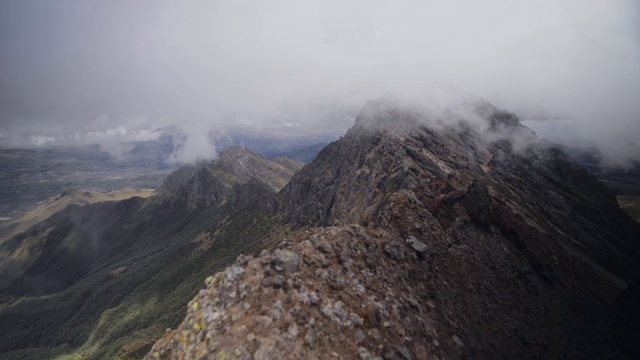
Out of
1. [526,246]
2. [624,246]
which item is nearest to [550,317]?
[526,246]

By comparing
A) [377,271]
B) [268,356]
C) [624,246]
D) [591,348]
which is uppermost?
[268,356]

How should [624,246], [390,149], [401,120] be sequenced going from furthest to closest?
1. [401,120]
2. [390,149]
3. [624,246]

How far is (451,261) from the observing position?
4734 centimetres

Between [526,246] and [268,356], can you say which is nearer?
[268,356]

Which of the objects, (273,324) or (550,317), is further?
(550,317)

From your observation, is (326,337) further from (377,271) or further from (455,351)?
(455,351)

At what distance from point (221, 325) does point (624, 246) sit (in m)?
173

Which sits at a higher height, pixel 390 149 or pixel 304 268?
pixel 304 268

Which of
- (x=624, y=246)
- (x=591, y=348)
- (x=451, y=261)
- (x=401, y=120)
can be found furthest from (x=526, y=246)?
(x=401, y=120)

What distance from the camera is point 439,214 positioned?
57.0 m

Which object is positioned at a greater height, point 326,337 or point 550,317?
point 326,337

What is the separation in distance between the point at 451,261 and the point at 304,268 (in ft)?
89.5

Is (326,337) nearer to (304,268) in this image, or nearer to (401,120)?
(304,268)

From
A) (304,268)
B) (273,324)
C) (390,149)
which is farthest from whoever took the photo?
(390,149)
